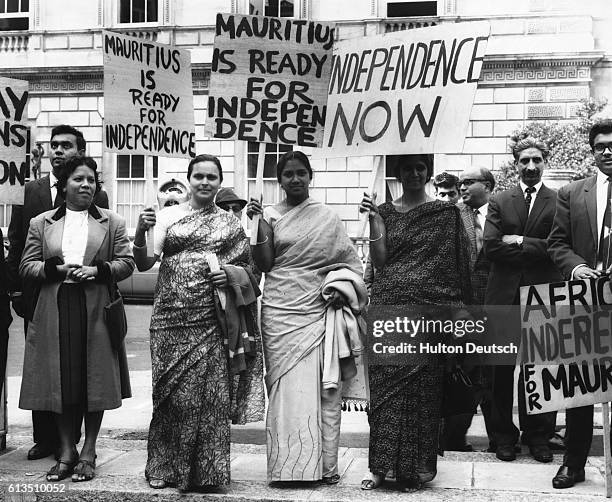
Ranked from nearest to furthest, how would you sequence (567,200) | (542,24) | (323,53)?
(567,200) < (323,53) < (542,24)

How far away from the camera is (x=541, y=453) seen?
6.83 m

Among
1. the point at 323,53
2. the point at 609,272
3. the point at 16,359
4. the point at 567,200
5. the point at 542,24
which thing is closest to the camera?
the point at 609,272

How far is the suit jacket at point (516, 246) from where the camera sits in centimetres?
700

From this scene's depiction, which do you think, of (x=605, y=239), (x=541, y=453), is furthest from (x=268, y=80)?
(x=541, y=453)

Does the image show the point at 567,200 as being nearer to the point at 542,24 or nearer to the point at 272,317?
the point at 272,317

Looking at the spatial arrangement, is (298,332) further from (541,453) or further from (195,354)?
(541,453)

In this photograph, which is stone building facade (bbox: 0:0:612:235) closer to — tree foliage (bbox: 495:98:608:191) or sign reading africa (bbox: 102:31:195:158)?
tree foliage (bbox: 495:98:608:191)

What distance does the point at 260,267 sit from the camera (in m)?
6.27

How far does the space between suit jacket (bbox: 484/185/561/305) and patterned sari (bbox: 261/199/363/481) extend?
1.33 m

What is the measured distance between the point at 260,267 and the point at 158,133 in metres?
1.35

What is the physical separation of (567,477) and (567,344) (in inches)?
30.7

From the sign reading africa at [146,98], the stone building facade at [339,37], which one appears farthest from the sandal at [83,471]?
the stone building facade at [339,37]

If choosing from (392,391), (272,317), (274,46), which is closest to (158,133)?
(274,46)

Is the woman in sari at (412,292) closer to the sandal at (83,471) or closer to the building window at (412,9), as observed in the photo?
the sandal at (83,471)
